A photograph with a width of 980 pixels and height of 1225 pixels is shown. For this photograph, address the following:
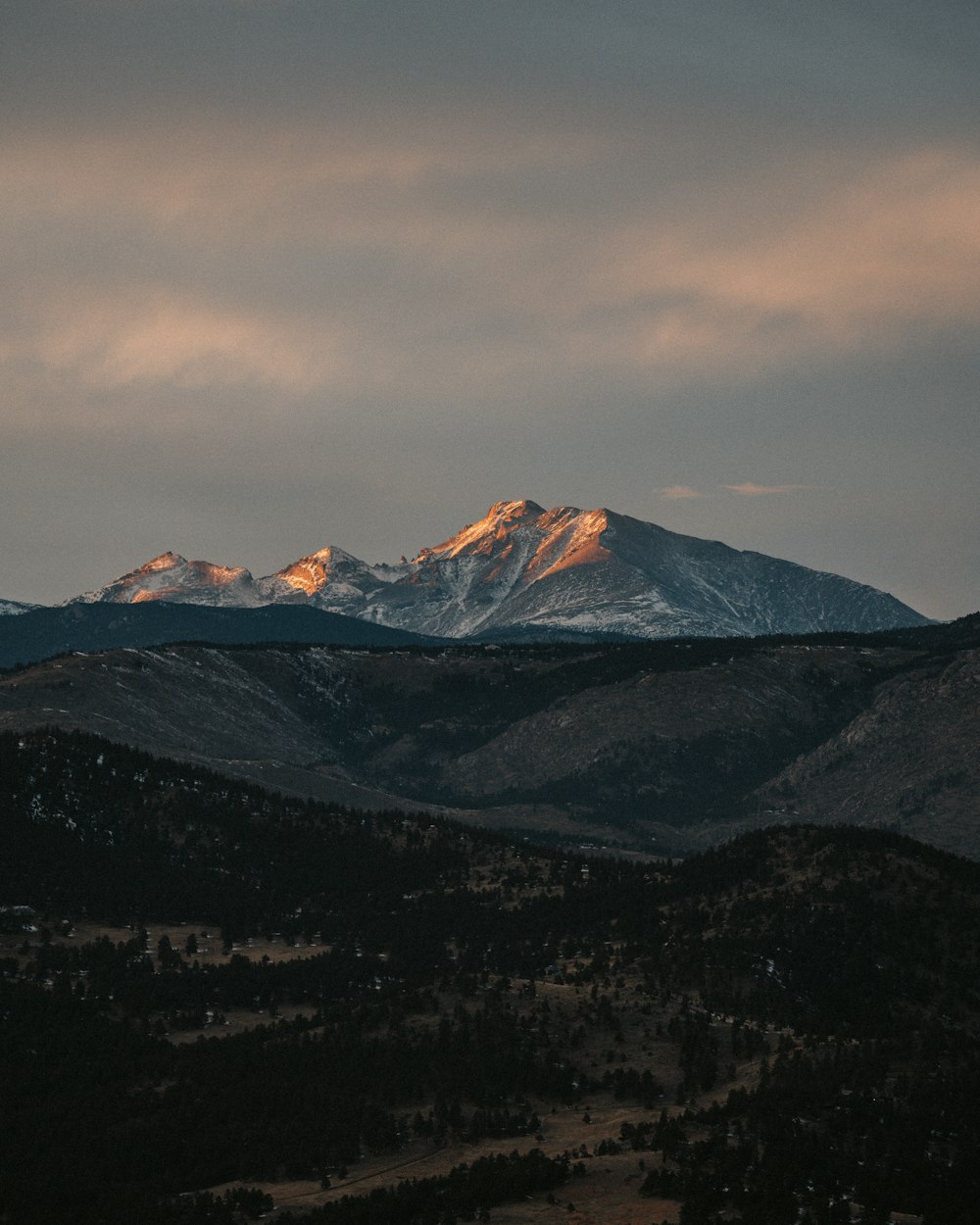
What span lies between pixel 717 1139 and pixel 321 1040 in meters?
34.2

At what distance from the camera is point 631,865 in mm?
174250

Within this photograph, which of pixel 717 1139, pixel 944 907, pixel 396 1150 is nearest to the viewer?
pixel 717 1139

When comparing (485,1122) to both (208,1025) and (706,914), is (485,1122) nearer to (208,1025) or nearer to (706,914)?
(208,1025)

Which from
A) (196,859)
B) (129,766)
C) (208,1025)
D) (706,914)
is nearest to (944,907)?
(706,914)

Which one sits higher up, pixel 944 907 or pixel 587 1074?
pixel 944 907

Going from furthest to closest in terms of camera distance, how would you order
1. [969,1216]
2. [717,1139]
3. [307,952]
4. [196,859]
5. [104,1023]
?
1. [196,859]
2. [307,952]
3. [104,1023]
4. [717,1139]
5. [969,1216]

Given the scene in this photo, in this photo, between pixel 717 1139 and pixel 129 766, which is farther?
pixel 129 766

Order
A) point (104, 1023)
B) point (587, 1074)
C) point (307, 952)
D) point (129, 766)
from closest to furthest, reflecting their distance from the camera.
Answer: point (587, 1074) → point (104, 1023) → point (307, 952) → point (129, 766)

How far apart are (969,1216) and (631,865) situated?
9433 centimetres

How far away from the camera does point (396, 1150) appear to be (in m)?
95.9

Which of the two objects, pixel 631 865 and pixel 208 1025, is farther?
pixel 631 865

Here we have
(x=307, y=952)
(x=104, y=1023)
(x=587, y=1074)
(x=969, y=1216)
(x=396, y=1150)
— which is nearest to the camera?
(x=969, y=1216)

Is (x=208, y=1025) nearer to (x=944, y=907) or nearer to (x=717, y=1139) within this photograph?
(x=717, y=1139)

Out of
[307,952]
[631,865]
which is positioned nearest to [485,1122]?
[307,952]
